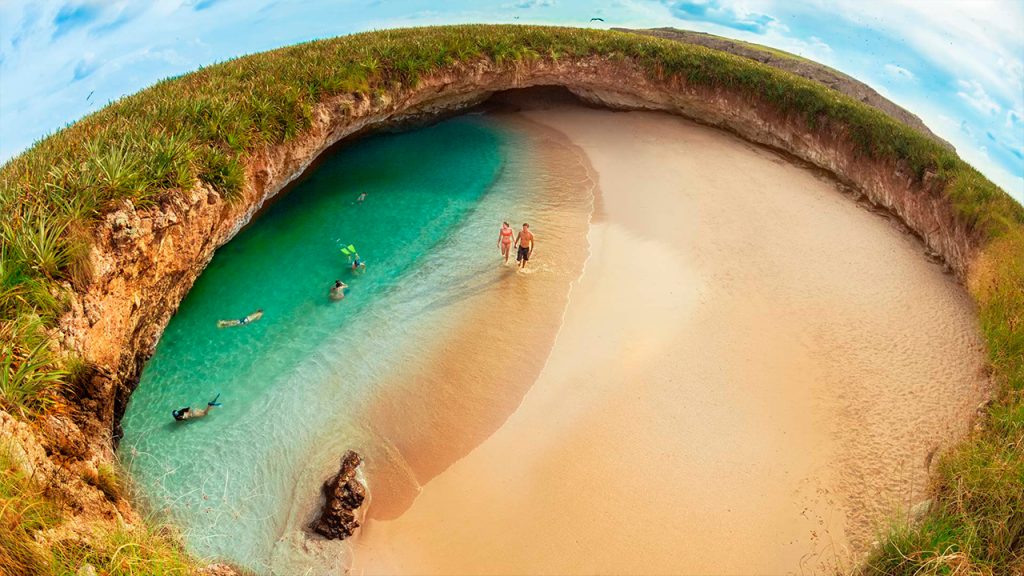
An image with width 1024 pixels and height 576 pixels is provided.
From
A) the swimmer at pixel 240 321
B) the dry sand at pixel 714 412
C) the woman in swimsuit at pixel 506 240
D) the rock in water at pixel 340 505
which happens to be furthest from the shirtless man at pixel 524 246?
the rock in water at pixel 340 505

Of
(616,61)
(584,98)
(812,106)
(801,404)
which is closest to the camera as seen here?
(801,404)

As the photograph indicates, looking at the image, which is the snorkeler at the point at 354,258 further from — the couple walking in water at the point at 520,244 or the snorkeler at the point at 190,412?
the snorkeler at the point at 190,412

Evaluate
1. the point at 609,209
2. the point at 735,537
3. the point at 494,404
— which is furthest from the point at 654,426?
the point at 609,209

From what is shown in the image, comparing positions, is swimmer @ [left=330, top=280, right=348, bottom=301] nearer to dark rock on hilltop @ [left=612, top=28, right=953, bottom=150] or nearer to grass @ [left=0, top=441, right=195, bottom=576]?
grass @ [left=0, top=441, right=195, bottom=576]

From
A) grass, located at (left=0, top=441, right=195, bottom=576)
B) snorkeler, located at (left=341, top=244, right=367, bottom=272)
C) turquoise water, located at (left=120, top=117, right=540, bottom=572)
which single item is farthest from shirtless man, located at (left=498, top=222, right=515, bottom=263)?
grass, located at (left=0, top=441, right=195, bottom=576)

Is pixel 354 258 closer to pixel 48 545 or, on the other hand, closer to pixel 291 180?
pixel 291 180

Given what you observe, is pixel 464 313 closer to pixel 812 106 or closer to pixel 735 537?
pixel 735 537
